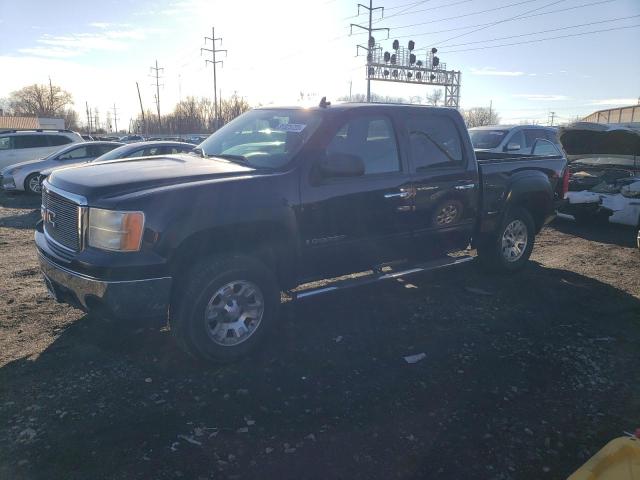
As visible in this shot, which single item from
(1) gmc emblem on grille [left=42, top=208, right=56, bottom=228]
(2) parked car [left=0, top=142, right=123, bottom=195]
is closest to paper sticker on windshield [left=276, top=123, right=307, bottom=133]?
(1) gmc emblem on grille [left=42, top=208, right=56, bottom=228]

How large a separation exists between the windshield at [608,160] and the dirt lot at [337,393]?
21.0 feet

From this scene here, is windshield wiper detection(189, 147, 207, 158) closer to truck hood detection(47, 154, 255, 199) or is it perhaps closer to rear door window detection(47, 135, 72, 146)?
truck hood detection(47, 154, 255, 199)

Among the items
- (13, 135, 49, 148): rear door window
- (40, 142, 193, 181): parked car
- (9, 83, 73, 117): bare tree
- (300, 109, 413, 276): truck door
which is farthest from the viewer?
(9, 83, 73, 117): bare tree

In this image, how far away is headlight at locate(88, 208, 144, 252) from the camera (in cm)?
332

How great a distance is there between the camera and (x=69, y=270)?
3.56m

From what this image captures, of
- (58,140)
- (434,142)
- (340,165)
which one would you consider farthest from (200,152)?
(58,140)

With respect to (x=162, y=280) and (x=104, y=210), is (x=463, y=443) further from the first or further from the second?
(x=104, y=210)

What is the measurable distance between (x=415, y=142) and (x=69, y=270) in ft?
11.2

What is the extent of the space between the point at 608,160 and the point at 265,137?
963 centimetres

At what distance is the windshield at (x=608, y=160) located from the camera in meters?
10.6

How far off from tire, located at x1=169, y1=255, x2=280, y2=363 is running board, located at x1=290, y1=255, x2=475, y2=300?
372 mm

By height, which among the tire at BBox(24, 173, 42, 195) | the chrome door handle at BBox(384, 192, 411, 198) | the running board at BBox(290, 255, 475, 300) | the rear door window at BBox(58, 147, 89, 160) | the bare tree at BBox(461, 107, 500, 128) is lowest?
the running board at BBox(290, 255, 475, 300)

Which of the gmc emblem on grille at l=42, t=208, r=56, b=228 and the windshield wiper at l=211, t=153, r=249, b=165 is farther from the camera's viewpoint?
the windshield wiper at l=211, t=153, r=249, b=165

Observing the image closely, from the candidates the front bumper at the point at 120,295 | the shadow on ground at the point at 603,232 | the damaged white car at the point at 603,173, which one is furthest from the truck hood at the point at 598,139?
the front bumper at the point at 120,295
